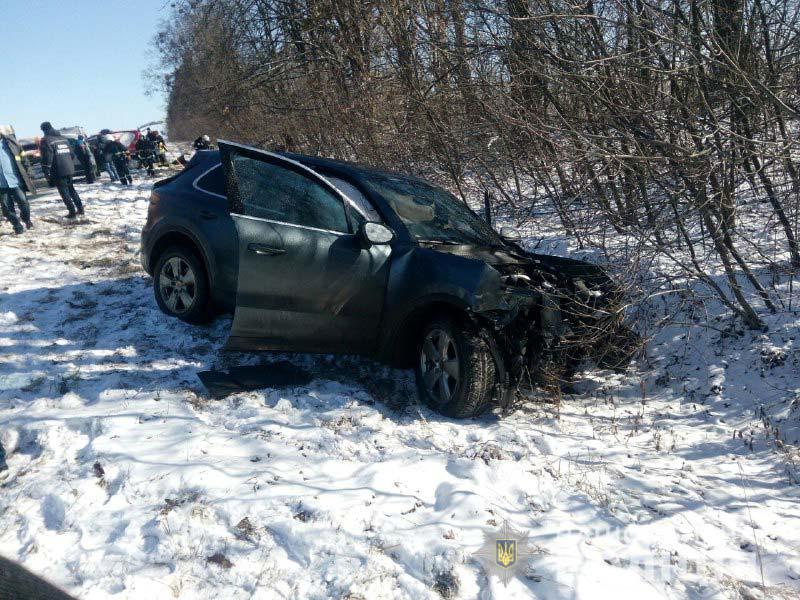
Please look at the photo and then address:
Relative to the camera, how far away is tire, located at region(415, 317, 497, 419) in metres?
4.41

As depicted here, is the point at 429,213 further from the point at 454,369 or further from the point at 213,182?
the point at 213,182

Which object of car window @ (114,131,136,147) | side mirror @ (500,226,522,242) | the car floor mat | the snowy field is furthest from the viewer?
car window @ (114,131,136,147)

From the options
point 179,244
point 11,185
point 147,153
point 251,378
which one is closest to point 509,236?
point 251,378

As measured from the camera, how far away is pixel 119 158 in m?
17.3

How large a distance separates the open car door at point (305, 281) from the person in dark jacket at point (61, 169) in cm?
826

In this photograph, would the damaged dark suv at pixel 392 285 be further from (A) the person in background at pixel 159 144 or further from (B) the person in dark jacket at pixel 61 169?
(A) the person in background at pixel 159 144

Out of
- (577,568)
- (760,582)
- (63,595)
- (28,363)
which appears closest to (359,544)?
(577,568)

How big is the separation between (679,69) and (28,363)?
234 inches

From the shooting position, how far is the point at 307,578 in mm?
2863

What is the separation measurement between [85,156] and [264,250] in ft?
50.0

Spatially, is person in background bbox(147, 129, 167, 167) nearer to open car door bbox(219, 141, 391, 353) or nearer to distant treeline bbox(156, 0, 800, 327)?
distant treeline bbox(156, 0, 800, 327)

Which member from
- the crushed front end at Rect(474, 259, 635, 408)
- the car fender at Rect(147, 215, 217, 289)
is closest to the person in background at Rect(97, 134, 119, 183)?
the car fender at Rect(147, 215, 217, 289)

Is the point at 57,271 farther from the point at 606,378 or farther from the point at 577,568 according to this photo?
the point at 577,568

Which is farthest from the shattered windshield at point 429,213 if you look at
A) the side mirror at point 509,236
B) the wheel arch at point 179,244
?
the wheel arch at point 179,244
